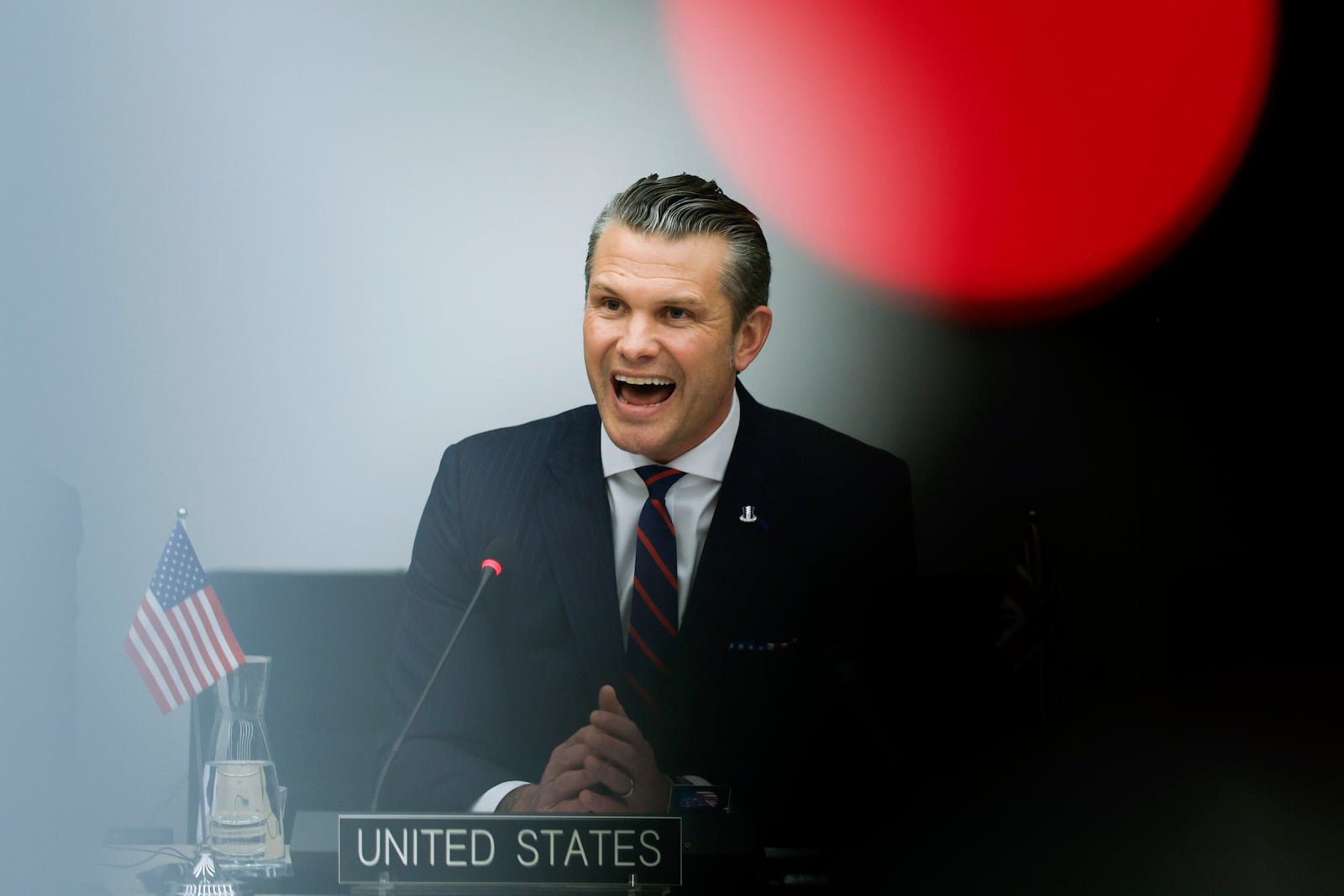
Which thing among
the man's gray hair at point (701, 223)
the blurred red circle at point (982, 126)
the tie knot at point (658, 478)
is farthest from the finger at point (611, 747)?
the blurred red circle at point (982, 126)

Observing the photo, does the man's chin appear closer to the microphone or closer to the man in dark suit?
the man in dark suit

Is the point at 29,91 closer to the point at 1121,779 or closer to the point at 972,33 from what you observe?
the point at 972,33

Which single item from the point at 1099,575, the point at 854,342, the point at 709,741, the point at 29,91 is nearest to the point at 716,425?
the point at 854,342

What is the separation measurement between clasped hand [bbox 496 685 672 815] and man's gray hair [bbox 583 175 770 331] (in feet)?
2.97

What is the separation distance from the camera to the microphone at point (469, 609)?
258 cm

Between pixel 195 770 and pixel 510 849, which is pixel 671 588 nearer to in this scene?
pixel 510 849

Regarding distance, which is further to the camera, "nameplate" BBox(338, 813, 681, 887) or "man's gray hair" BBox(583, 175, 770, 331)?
"man's gray hair" BBox(583, 175, 770, 331)

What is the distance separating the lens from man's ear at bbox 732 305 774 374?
295 centimetres

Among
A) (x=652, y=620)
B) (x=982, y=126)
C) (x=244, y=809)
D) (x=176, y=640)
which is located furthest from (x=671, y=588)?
(x=982, y=126)

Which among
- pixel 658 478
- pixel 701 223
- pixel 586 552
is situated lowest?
pixel 586 552

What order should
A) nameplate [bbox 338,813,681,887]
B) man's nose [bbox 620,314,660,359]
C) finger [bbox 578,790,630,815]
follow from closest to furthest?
nameplate [bbox 338,813,681,887]
finger [bbox 578,790,630,815]
man's nose [bbox 620,314,660,359]

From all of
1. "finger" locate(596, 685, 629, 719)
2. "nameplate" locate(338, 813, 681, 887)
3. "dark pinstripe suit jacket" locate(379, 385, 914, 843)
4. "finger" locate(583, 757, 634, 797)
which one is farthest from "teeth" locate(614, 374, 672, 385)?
"nameplate" locate(338, 813, 681, 887)

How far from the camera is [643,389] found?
9.64ft

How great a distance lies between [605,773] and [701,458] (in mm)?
696
